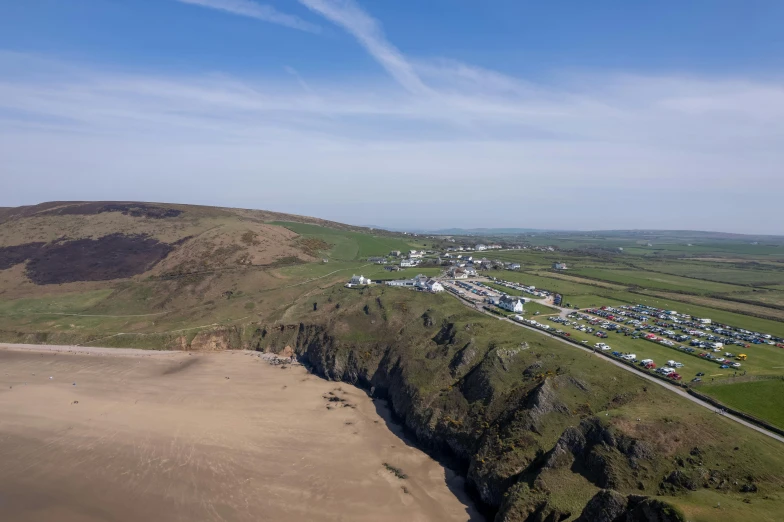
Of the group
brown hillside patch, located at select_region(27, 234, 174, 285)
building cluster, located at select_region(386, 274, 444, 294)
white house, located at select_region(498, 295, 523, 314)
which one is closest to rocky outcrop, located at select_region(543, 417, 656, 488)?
white house, located at select_region(498, 295, 523, 314)

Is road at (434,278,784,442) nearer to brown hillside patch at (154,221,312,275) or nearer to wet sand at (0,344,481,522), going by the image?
wet sand at (0,344,481,522)

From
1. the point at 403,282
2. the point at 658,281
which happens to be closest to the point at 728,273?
the point at 658,281

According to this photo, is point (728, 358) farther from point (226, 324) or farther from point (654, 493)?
point (226, 324)

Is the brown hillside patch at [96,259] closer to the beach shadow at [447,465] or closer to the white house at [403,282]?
the white house at [403,282]

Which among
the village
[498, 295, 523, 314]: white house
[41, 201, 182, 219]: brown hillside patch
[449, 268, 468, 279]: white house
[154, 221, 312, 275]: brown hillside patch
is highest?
[41, 201, 182, 219]: brown hillside patch

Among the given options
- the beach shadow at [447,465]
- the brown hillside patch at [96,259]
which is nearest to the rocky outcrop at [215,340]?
the beach shadow at [447,465]
